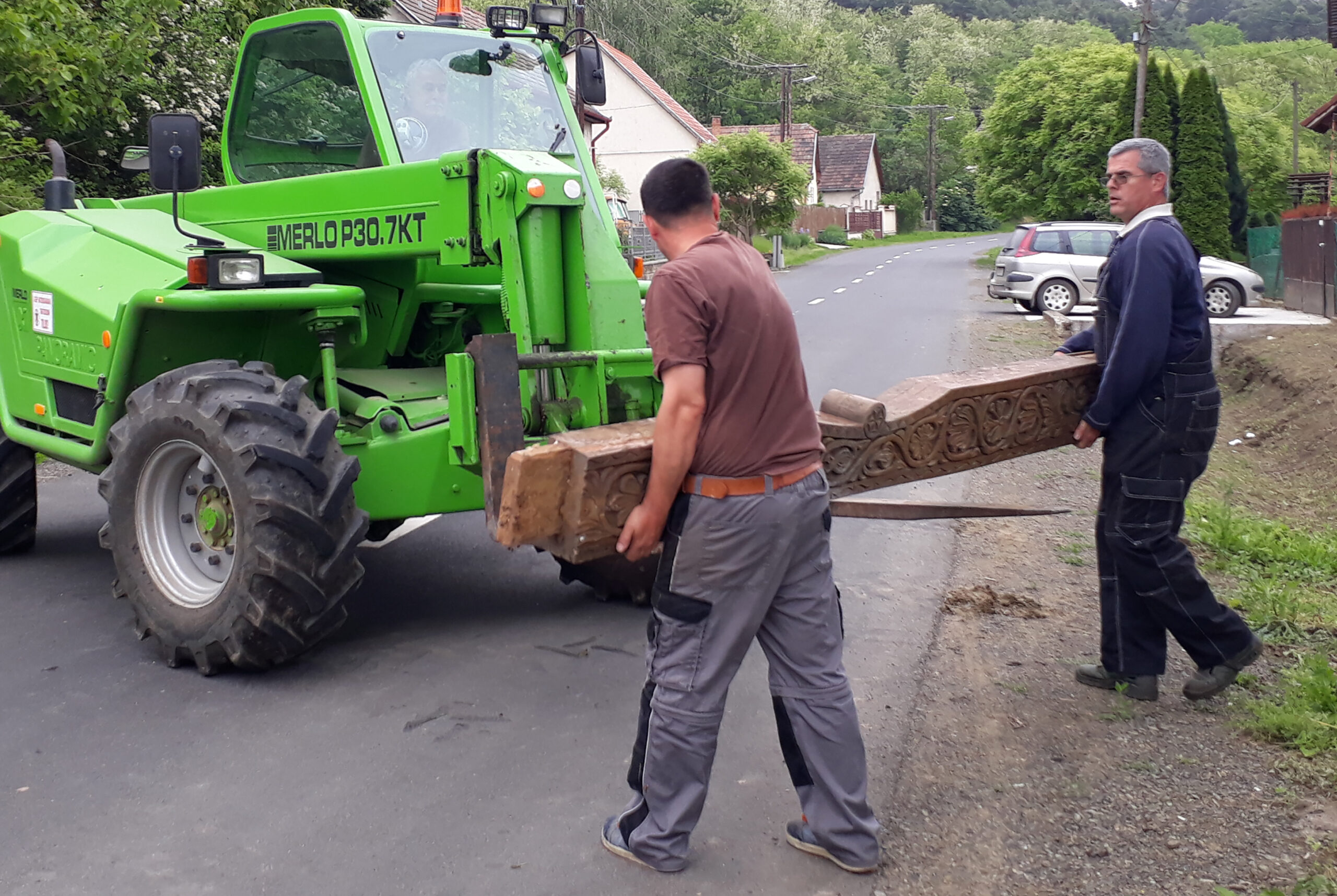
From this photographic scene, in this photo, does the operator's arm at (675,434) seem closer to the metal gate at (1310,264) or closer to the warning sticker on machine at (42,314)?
the warning sticker on machine at (42,314)

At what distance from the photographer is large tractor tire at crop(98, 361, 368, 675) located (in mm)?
4824

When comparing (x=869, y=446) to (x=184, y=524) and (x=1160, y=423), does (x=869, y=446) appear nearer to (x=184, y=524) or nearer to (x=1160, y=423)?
(x=1160, y=423)

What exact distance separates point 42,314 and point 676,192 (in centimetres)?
413

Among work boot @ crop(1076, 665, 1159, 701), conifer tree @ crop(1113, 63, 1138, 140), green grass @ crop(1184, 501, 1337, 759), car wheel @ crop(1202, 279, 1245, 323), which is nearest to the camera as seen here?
green grass @ crop(1184, 501, 1337, 759)

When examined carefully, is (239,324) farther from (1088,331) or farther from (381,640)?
(1088,331)

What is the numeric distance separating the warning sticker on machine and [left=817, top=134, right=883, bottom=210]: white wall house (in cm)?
7917

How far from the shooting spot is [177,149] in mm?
5430

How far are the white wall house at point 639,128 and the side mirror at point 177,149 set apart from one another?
45.4m

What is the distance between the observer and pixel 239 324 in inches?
228

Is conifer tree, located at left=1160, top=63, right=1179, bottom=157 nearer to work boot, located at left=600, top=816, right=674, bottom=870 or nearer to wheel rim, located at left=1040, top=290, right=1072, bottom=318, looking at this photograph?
wheel rim, located at left=1040, top=290, right=1072, bottom=318

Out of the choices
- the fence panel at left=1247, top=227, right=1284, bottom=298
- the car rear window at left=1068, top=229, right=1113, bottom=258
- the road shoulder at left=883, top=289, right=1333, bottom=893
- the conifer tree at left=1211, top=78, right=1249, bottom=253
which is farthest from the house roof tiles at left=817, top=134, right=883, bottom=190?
the road shoulder at left=883, top=289, right=1333, bottom=893

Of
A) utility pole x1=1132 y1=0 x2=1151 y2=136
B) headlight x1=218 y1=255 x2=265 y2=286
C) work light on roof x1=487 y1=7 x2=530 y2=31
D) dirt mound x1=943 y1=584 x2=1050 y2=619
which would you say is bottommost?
dirt mound x1=943 y1=584 x2=1050 y2=619

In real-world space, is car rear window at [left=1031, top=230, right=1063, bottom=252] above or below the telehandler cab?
below

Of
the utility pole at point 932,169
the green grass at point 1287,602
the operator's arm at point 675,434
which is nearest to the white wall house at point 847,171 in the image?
the utility pole at point 932,169
